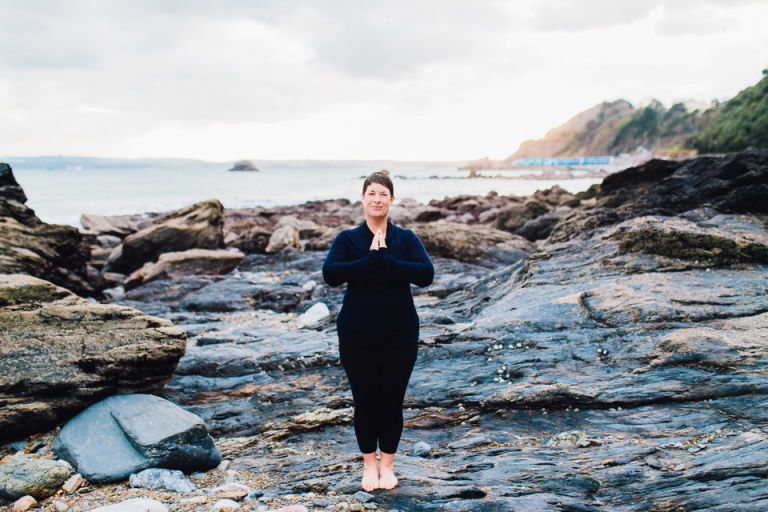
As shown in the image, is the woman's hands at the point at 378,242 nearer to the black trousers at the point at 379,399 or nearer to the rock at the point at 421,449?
the black trousers at the point at 379,399

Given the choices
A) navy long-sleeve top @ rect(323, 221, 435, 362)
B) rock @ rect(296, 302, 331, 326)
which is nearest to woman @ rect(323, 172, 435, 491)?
navy long-sleeve top @ rect(323, 221, 435, 362)

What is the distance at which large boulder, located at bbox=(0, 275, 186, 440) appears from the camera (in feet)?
16.4

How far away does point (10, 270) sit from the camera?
9.30m

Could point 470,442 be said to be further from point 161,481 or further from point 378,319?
point 161,481

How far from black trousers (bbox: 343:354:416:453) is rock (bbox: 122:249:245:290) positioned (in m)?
11.4

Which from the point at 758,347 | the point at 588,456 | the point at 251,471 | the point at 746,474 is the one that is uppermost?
the point at 758,347

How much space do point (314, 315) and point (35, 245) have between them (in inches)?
237

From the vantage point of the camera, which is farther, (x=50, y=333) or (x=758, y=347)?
(x=50, y=333)

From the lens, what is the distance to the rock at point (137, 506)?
3.66 metres

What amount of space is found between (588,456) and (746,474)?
43.1 inches

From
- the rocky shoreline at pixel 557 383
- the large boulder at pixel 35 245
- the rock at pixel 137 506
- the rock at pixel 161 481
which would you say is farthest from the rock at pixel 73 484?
the large boulder at pixel 35 245

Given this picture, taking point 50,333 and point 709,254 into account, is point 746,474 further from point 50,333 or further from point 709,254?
point 50,333

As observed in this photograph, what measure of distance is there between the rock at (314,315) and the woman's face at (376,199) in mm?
5921

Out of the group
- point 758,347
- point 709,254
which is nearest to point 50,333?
point 758,347
